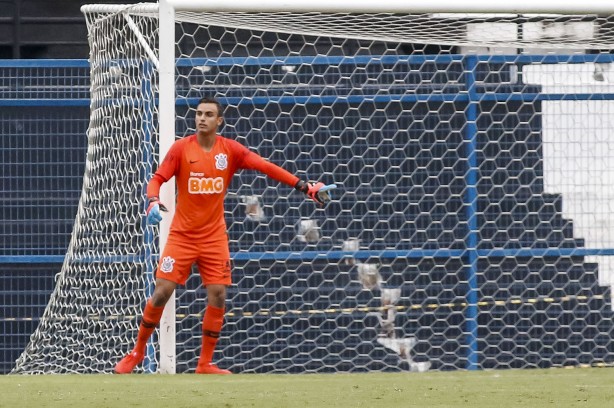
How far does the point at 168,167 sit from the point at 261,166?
0.52 meters

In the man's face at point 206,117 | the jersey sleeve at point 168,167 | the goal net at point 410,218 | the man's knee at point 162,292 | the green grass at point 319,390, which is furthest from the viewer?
the goal net at point 410,218

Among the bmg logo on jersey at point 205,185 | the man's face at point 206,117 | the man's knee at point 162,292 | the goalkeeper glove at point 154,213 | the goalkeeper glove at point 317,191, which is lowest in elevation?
the man's knee at point 162,292

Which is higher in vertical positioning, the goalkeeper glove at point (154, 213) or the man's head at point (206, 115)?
the man's head at point (206, 115)

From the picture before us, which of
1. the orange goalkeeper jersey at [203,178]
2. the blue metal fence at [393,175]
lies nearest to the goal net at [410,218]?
the blue metal fence at [393,175]

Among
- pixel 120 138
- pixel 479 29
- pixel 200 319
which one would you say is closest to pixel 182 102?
pixel 120 138

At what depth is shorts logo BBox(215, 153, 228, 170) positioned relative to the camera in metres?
7.80

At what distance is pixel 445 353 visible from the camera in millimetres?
9508

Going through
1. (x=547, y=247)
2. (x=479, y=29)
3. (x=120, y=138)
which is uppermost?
(x=479, y=29)

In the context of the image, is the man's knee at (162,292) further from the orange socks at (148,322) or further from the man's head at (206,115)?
the man's head at (206,115)

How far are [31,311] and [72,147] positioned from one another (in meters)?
1.18

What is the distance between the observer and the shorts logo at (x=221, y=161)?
780cm

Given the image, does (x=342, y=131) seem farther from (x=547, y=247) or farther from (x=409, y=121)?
(x=547, y=247)

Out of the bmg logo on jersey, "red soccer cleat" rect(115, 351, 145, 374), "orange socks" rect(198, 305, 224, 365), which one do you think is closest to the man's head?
the bmg logo on jersey

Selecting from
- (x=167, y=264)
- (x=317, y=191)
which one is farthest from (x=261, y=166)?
(x=167, y=264)
